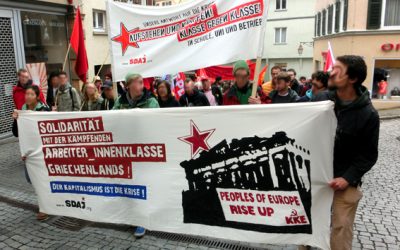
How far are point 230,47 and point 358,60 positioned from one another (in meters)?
1.78

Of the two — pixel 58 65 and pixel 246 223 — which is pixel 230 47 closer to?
pixel 246 223

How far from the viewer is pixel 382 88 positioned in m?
16.5

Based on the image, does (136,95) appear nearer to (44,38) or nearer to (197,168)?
(197,168)

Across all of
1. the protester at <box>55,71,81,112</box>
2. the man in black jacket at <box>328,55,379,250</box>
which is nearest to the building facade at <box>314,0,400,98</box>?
the protester at <box>55,71,81,112</box>

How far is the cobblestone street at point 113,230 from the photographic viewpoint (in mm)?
4086

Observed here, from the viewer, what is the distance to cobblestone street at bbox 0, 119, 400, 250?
13.4ft

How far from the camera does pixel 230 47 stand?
4.34 metres

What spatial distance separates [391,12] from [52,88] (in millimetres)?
14906

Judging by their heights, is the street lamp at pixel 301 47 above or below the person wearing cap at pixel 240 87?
above

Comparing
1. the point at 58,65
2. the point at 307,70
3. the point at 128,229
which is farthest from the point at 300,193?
the point at 307,70

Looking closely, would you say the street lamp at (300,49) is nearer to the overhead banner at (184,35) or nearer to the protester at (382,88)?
the protester at (382,88)

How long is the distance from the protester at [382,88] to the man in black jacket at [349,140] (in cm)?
1528

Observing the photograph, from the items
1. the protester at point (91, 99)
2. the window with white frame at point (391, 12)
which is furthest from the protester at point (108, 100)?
the window with white frame at point (391, 12)

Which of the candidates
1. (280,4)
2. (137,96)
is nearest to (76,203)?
(137,96)
